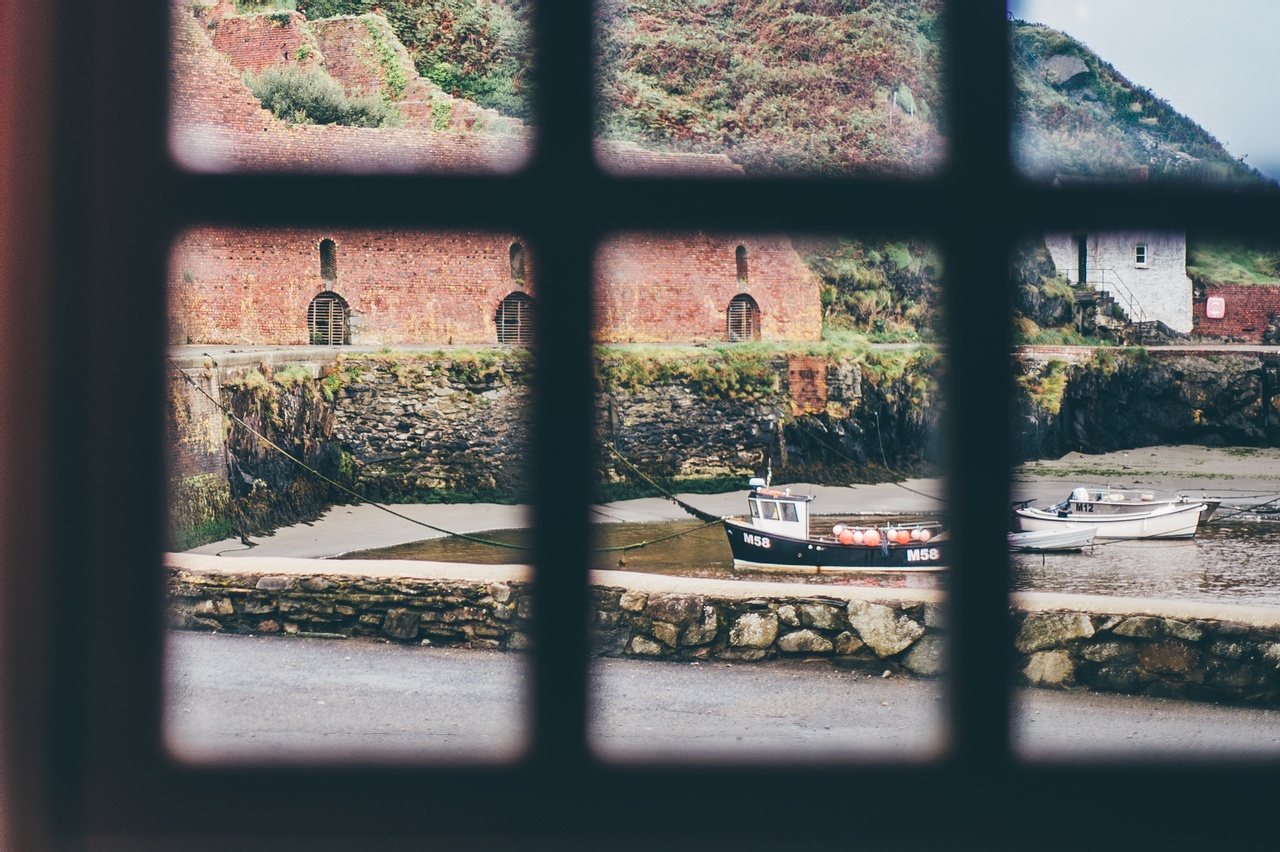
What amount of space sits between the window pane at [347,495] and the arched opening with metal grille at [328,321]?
0.04 metres

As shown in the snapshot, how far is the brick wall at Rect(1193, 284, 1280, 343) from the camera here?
19.7 m

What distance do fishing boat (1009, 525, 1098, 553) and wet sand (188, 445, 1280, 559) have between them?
1144 mm

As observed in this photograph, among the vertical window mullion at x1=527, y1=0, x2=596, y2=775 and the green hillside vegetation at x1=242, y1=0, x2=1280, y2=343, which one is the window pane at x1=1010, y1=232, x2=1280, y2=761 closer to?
the vertical window mullion at x1=527, y1=0, x2=596, y2=775

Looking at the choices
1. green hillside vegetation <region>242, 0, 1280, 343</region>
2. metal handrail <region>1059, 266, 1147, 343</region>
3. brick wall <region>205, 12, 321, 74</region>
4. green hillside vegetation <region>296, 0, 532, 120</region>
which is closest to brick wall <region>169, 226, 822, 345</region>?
green hillside vegetation <region>242, 0, 1280, 343</region>

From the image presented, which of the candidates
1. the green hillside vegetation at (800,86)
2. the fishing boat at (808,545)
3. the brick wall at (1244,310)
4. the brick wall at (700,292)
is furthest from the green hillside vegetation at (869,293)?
the fishing boat at (808,545)

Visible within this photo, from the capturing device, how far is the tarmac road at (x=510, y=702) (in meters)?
2.73

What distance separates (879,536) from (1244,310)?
13330 millimetres

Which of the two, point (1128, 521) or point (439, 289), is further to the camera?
point (439, 289)

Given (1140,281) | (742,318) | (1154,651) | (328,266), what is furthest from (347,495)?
(1140,281)

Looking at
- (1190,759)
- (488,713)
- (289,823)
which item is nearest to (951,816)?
(1190,759)

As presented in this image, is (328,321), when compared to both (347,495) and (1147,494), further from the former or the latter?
(1147,494)

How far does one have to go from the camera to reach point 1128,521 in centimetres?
1392

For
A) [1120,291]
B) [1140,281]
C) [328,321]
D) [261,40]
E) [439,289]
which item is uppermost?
[261,40]

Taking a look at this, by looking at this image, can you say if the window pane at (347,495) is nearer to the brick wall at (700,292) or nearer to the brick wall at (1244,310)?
the brick wall at (700,292)
